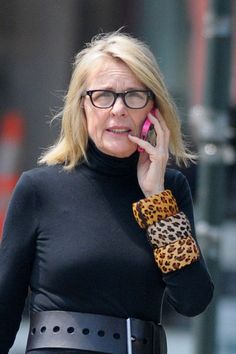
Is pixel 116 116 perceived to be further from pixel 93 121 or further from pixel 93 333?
pixel 93 333

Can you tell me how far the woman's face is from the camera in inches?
121

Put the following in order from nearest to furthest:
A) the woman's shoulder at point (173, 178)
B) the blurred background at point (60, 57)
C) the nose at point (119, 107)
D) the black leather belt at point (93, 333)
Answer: the black leather belt at point (93, 333), the nose at point (119, 107), the woman's shoulder at point (173, 178), the blurred background at point (60, 57)

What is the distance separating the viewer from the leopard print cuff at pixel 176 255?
9.73 feet

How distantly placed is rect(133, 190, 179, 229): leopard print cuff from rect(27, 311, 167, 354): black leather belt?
0.93 feet

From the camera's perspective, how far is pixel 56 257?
2.99 metres

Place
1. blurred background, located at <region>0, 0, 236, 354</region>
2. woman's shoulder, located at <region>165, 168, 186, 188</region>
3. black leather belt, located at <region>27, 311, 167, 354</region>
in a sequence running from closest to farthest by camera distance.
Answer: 1. black leather belt, located at <region>27, 311, 167, 354</region>
2. woman's shoulder, located at <region>165, 168, 186, 188</region>
3. blurred background, located at <region>0, 0, 236, 354</region>

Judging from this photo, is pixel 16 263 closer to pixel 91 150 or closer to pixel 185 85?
pixel 91 150

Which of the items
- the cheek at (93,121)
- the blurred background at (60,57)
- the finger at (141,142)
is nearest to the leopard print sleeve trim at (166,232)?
the finger at (141,142)

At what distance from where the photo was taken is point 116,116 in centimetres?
308

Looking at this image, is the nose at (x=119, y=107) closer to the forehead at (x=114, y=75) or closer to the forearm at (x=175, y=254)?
the forehead at (x=114, y=75)

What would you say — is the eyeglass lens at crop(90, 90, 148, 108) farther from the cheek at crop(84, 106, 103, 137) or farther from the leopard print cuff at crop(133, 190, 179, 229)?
the leopard print cuff at crop(133, 190, 179, 229)

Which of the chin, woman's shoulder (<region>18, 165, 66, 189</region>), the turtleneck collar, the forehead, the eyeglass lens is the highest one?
the forehead

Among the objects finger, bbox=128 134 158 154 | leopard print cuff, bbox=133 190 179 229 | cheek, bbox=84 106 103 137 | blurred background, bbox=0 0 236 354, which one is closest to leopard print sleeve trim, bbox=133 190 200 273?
leopard print cuff, bbox=133 190 179 229

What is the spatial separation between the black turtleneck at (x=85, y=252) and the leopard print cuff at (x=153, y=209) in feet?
0.20
